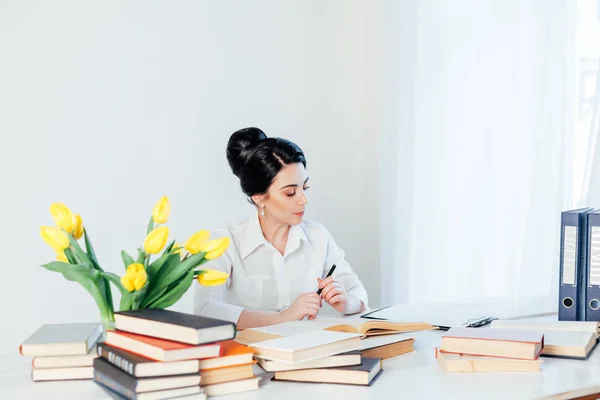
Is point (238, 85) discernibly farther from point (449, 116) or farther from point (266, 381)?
point (266, 381)

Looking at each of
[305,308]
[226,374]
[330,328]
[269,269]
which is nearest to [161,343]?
[226,374]

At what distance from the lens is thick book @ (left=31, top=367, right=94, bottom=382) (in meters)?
1.47

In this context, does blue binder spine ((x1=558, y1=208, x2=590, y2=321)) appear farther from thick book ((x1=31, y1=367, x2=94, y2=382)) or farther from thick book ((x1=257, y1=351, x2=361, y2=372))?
thick book ((x1=31, y1=367, x2=94, y2=382))

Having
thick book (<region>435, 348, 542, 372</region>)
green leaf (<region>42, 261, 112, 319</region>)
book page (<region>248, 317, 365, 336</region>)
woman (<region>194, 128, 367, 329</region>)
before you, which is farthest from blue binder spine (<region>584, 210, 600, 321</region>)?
green leaf (<region>42, 261, 112, 319</region>)

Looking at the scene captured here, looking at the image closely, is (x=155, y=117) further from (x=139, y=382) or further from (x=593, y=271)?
(x=139, y=382)

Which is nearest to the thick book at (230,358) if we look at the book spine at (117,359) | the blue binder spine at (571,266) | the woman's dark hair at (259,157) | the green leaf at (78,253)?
the book spine at (117,359)

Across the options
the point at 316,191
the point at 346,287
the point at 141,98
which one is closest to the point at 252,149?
the point at 346,287

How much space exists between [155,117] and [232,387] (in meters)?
2.06

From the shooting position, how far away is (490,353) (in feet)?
4.91

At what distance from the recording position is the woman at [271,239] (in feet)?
8.20

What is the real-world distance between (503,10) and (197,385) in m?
2.15

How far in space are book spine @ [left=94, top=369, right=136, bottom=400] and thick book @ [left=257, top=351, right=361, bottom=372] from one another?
28 centimetres

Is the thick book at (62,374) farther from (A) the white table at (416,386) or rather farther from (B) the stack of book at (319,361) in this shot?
(B) the stack of book at (319,361)

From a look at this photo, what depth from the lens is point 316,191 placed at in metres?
3.63
